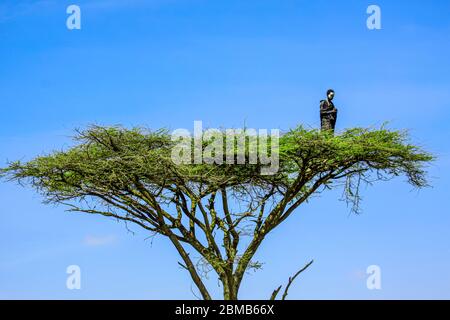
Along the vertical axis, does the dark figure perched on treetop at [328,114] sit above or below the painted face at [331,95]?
below

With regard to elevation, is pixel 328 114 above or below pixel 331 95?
below

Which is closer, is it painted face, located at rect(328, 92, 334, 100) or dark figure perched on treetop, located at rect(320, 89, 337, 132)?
dark figure perched on treetop, located at rect(320, 89, 337, 132)

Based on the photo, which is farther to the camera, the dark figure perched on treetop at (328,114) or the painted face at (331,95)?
the painted face at (331,95)

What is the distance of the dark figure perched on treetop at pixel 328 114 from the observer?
24656 millimetres

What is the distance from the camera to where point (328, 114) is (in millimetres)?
24688

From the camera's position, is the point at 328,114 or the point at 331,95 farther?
the point at 331,95

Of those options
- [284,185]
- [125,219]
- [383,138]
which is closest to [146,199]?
[125,219]

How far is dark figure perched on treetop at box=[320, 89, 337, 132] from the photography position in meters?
24.7

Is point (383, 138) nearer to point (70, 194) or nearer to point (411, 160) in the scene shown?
point (411, 160)

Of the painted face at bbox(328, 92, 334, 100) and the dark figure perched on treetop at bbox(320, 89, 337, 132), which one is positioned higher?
the painted face at bbox(328, 92, 334, 100)
